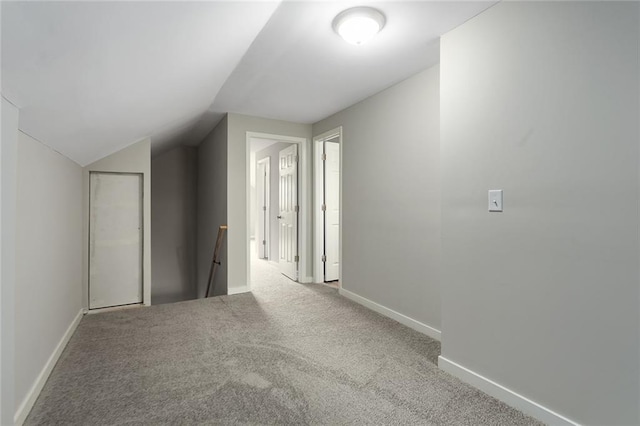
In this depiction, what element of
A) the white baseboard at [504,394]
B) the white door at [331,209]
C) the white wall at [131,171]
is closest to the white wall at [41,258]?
the white wall at [131,171]

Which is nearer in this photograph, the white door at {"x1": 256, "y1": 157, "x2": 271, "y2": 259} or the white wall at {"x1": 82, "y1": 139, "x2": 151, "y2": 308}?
the white wall at {"x1": 82, "y1": 139, "x2": 151, "y2": 308}

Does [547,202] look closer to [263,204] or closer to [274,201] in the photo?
[274,201]

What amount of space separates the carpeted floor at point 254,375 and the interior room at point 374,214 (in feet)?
0.06

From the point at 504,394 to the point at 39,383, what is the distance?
107 inches

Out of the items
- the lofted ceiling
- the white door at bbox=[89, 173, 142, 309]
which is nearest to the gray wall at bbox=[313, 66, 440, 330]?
the lofted ceiling

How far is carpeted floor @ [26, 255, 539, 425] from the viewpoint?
1688 mm

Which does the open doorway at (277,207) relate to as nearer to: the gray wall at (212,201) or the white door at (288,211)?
the white door at (288,211)

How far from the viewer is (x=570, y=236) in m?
1.55

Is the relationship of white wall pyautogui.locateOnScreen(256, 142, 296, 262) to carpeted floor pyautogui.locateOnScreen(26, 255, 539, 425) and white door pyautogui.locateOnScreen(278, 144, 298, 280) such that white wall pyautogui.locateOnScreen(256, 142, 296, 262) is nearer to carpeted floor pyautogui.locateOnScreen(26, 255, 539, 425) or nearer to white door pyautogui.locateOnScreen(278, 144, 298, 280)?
white door pyautogui.locateOnScreen(278, 144, 298, 280)

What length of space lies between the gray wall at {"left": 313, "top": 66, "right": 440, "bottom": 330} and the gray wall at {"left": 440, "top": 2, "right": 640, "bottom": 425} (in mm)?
528

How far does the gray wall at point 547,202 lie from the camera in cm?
139

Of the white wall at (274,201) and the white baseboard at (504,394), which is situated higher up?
the white wall at (274,201)

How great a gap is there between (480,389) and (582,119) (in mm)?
1600

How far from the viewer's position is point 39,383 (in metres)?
1.87
